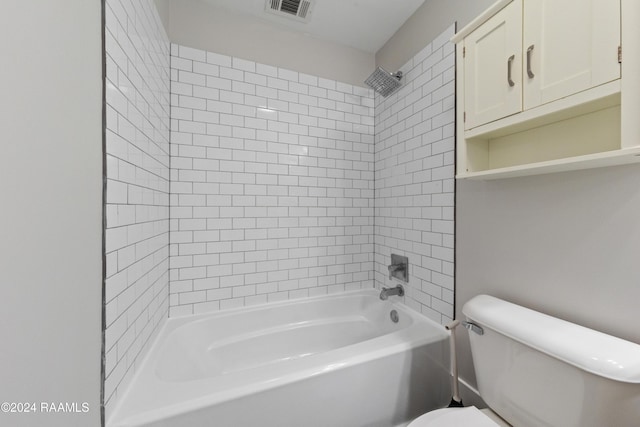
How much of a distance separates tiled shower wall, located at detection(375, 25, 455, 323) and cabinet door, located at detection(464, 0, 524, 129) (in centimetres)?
30

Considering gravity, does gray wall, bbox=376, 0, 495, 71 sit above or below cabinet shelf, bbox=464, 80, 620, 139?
above

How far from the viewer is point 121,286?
34.8 inches

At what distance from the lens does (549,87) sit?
32.6 inches

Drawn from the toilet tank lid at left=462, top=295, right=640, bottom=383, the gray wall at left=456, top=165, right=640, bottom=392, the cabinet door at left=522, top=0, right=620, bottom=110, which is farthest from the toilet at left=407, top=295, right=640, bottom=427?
the cabinet door at left=522, top=0, right=620, bottom=110

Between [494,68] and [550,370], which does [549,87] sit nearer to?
[494,68]

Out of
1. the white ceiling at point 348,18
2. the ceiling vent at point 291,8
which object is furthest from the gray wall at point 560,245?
the ceiling vent at point 291,8

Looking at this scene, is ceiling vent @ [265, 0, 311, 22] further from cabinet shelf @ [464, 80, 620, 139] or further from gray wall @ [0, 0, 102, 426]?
cabinet shelf @ [464, 80, 620, 139]

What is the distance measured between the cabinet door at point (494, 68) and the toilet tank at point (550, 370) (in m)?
0.80

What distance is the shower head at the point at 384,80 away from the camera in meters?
1.74

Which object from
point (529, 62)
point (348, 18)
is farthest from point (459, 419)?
point (348, 18)

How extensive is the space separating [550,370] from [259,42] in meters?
2.38

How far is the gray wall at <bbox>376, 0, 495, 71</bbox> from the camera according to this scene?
1.32 m

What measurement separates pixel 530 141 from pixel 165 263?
200 cm

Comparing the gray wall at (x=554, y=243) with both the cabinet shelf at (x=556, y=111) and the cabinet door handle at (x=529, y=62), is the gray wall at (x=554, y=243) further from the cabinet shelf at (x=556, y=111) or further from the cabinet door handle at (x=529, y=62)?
the cabinet door handle at (x=529, y=62)
